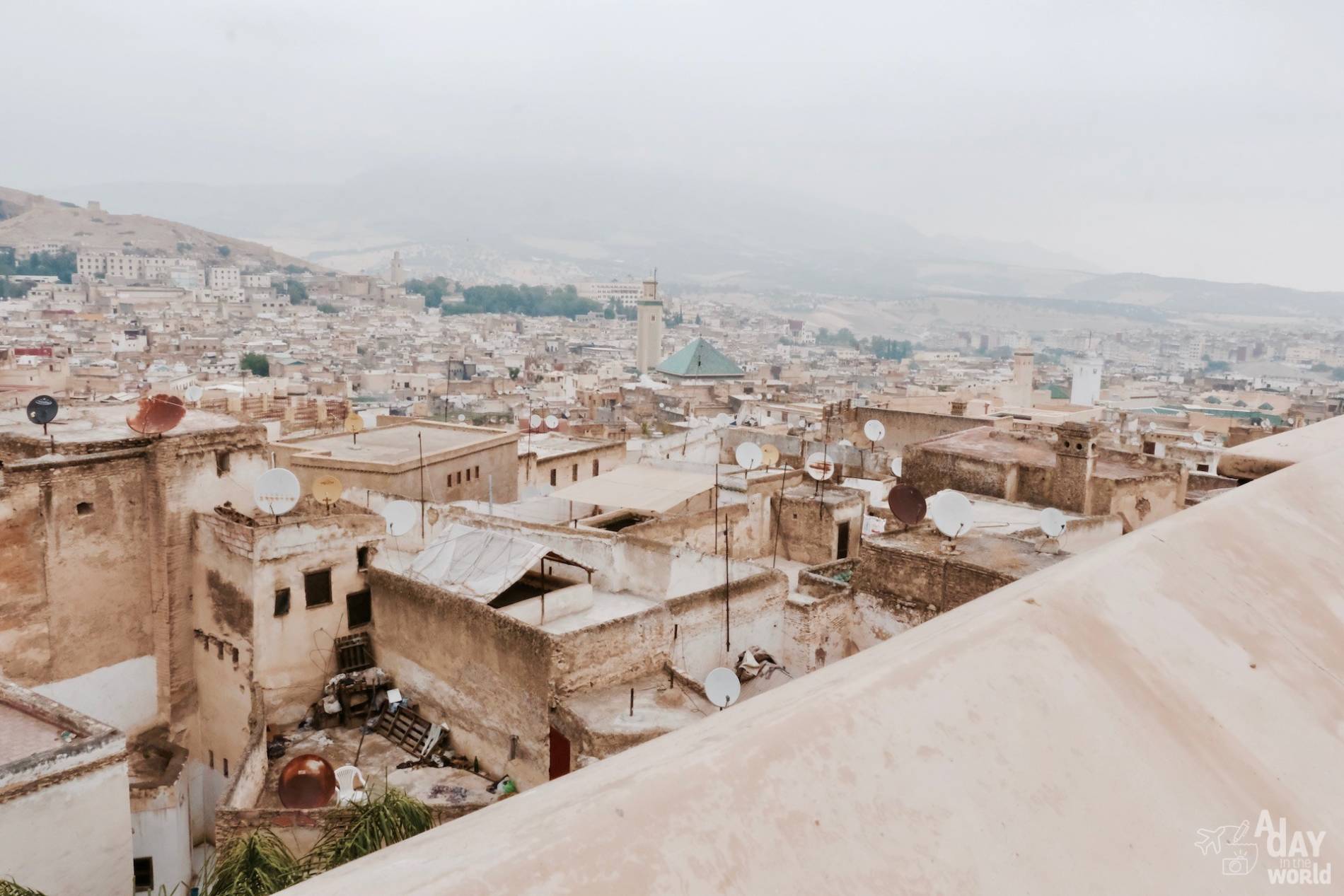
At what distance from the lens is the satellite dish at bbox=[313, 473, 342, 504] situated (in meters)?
10.7

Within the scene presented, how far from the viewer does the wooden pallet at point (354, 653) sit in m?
10.4

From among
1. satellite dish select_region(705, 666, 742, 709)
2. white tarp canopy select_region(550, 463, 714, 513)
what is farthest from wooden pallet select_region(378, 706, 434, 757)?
white tarp canopy select_region(550, 463, 714, 513)

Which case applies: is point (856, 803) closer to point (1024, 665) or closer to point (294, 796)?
point (1024, 665)

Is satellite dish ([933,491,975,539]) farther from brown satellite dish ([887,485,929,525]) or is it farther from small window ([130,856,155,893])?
small window ([130,856,155,893])

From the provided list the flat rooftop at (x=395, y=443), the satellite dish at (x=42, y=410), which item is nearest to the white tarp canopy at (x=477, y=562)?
the flat rooftop at (x=395, y=443)

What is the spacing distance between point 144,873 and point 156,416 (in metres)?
4.63

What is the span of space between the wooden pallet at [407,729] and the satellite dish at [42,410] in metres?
4.97

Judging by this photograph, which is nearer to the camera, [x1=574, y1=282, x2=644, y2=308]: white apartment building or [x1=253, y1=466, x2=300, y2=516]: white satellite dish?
[x1=253, y1=466, x2=300, y2=516]: white satellite dish

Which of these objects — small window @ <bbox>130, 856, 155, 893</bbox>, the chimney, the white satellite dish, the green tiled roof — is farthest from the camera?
the green tiled roof

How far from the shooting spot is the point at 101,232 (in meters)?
140

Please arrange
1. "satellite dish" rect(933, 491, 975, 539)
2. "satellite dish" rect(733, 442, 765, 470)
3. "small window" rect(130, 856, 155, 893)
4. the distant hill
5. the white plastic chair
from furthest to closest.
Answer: the distant hill, "satellite dish" rect(733, 442, 765, 470), "satellite dish" rect(933, 491, 975, 539), "small window" rect(130, 856, 155, 893), the white plastic chair

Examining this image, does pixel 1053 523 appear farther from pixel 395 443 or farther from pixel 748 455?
pixel 395 443

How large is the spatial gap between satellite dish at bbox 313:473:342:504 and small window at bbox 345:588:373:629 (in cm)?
118

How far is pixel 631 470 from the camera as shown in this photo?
14.6 m
